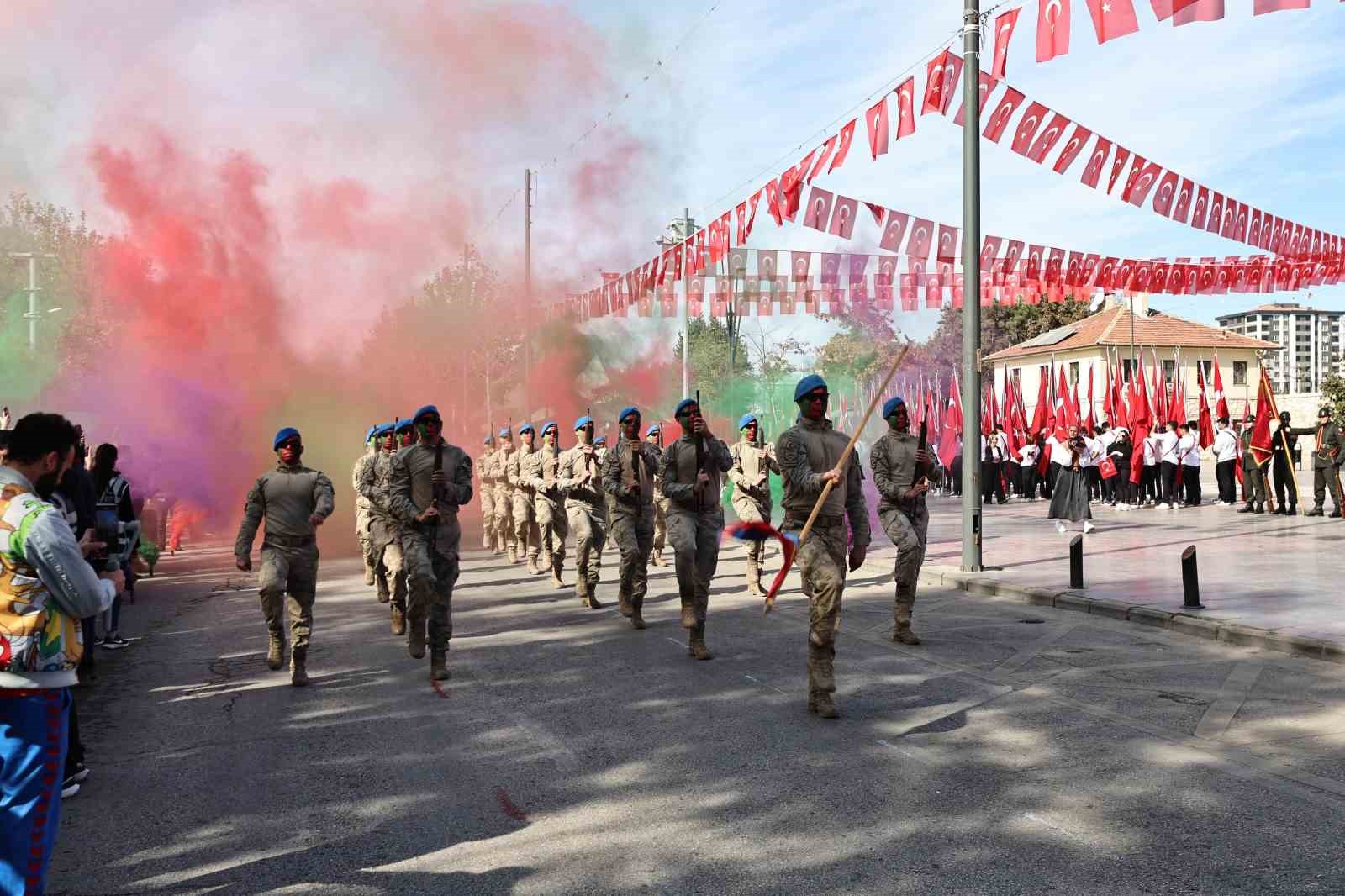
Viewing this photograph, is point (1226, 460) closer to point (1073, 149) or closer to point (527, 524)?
point (1073, 149)

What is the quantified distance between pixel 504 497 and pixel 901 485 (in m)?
8.99

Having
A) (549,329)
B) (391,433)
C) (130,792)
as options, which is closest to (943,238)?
(391,433)

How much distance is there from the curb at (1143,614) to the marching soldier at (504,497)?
20.9 ft

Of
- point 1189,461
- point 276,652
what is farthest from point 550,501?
point 1189,461

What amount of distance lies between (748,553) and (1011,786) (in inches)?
287

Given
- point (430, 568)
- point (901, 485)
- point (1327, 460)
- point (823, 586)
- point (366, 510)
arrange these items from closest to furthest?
point (823, 586) < point (430, 568) < point (901, 485) < point (366, 510) < point (1327, 460)

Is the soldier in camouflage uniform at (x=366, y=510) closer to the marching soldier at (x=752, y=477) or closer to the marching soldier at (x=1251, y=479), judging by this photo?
the marching soldier at (x=752, y=477)

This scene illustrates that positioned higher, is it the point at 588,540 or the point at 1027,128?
the point at 1027,128

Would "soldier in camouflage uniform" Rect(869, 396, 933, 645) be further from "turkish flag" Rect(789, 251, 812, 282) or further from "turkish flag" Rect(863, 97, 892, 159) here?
"turkish flag" Rect(789, 251, 812, 282)

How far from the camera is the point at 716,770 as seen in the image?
5238 millimetres

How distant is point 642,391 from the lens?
38.3 meters

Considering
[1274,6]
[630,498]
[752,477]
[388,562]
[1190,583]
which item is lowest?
[1190,583]

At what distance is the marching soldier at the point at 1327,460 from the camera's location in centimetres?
1903

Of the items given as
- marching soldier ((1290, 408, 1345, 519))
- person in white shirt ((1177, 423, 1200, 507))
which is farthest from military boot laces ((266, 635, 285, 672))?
person in white shirt ((1177, 423, 1200, 507))
